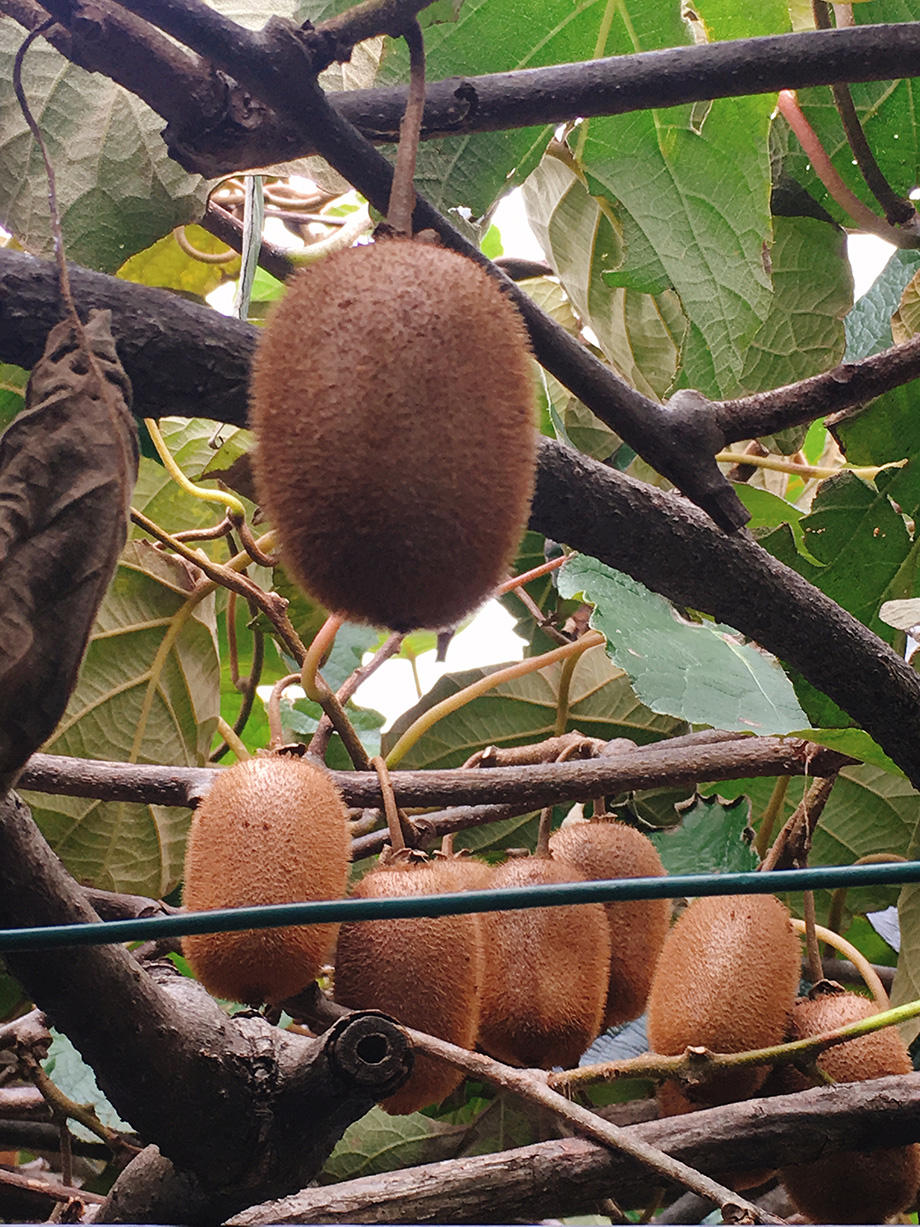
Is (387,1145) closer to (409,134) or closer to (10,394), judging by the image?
(10,394)

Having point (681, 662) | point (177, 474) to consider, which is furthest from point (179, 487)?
point (681, 662)

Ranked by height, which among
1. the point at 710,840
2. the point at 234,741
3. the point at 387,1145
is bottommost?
the point at 387,1145

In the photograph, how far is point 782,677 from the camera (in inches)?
41.4

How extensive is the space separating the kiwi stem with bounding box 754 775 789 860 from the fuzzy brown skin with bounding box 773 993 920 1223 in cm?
20

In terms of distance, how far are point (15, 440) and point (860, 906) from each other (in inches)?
41.0

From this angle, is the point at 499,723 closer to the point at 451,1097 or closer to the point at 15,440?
the point at 451,1097

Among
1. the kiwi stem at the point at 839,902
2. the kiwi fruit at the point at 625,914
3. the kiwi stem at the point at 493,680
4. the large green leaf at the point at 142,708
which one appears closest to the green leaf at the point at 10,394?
the large green leaf at the point at 142,708

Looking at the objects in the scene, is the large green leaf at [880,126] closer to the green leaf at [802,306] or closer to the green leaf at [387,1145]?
the green leaf at [802,306]

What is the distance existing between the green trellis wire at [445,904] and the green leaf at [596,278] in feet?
2.48

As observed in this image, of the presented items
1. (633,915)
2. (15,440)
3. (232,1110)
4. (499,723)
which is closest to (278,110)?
(15,440)

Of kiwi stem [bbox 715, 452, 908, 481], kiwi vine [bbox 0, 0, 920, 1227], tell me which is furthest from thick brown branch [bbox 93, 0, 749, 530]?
kiwi stem [bbox 715, 452, 908, 481]

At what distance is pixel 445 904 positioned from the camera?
45 centimetres

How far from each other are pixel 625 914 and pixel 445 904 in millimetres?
523

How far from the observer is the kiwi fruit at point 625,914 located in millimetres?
938
